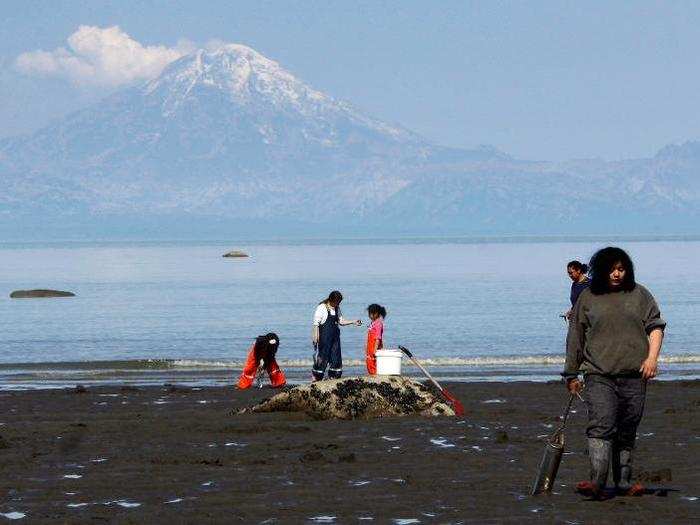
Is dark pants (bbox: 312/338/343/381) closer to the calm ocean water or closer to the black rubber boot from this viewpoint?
the calm ocean water

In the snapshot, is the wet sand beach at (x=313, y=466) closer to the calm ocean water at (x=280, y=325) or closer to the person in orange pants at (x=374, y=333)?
the person in orange pants at (x=374, y=333)

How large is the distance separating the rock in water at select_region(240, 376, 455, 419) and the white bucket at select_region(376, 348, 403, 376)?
245 cm

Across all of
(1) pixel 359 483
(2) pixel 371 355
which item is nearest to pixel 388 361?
(2) pixel 371 355

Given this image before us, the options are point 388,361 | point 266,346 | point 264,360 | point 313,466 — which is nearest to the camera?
point 313,466

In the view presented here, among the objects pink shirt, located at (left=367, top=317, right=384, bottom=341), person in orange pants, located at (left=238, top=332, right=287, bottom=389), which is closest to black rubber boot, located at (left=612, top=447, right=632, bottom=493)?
pink shirt, located at (left=367, top=317, right=384, bottom=341)

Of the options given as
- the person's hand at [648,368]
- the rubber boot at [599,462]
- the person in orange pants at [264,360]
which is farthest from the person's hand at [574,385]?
the person in orange pants at [264,360]

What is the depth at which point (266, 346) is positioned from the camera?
26109 mm

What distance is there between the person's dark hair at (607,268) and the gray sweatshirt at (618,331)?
2.4 inches

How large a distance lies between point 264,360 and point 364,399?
22.2 feet

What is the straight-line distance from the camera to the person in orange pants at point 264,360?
85.6 ft

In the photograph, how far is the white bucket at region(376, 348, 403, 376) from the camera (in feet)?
75.6

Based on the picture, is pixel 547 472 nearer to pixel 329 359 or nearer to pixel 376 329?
pixel 376 329

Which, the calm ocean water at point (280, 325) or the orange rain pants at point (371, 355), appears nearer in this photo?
the orange rain pants at point (371, 355)

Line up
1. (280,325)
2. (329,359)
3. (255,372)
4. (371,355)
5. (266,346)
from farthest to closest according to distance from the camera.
Result: (280,325) < (255,372) < (266,346) < (371,355) < (329,359)
